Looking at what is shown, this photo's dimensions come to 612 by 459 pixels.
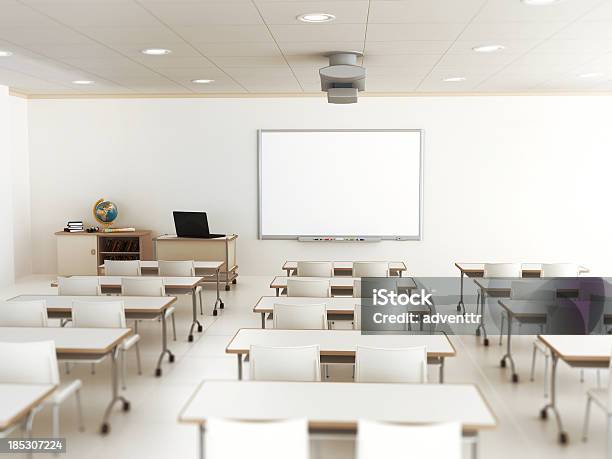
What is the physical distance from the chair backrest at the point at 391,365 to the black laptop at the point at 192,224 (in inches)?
269

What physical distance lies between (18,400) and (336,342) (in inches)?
82.9

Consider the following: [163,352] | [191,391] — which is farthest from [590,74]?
[191,391]

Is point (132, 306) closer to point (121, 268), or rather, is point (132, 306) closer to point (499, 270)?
point (121, 268)

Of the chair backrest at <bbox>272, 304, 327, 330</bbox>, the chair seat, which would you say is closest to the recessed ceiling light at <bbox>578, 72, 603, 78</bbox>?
the chair backrest at <bbox>272, 304, 327, 330</bbox>

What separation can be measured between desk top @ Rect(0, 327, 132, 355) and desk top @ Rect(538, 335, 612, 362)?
3126 millimetres

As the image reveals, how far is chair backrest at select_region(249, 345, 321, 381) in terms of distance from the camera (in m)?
3.83

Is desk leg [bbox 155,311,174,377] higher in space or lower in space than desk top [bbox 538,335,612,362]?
lower

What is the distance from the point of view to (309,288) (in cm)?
654

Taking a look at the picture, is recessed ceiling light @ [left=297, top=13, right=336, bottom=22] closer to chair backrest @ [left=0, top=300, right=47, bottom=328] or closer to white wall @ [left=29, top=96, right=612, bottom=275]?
chair backrest @ [left=0, top=300, right=47, bottom=328]

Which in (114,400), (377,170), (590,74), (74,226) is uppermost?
(590,74)

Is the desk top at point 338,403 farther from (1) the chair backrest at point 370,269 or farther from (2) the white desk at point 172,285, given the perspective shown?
(1) the chair backrest at point 370,269

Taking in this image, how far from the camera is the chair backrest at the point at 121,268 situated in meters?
8.11

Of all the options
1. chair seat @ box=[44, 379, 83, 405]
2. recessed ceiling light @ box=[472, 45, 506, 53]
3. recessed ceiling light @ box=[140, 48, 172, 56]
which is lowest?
chair seat @ box=[44, 379, 83, 405]

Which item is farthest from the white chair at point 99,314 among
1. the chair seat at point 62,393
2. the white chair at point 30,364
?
the white chair at point 30,364
